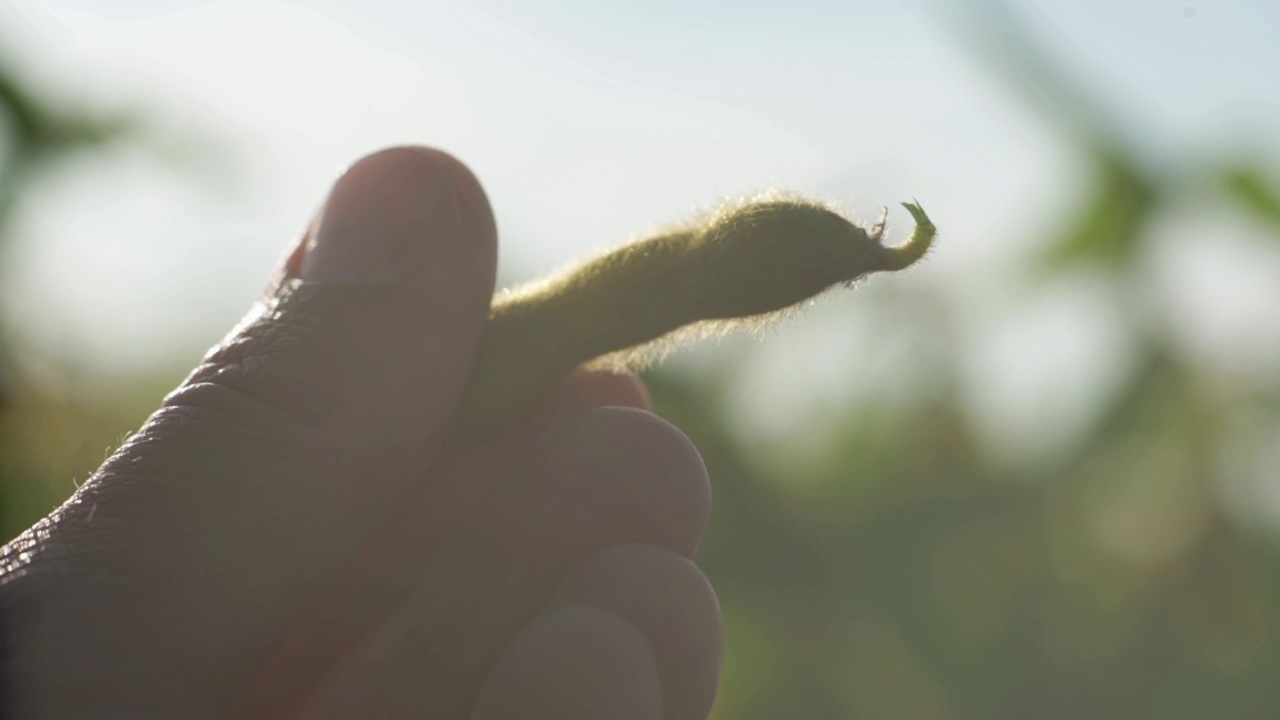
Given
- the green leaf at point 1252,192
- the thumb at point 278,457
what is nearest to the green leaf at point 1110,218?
the green leaf at point 1252,192

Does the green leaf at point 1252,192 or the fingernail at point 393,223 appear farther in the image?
the green leaf at point 1252,192

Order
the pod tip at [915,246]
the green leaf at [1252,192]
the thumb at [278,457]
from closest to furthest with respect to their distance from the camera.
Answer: the thumb at [278,457] → the pod tip at [915,246] → the green leaf at [1252,192]

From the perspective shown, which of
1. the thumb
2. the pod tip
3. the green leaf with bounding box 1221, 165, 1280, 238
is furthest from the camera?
the green leaf with bounding box 1221, 165, 1280, 238

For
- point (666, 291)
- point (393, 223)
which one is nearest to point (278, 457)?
point (393, 223)

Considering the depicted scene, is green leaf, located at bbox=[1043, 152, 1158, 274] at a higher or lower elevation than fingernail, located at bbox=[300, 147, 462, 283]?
lower

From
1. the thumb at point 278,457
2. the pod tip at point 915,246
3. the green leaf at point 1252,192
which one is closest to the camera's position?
the thumb at point 278,457

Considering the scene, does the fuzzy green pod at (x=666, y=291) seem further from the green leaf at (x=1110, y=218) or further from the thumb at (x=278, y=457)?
the green leaf at (x=1110, y=218)

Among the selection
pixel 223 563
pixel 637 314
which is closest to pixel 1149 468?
pixel 637 314

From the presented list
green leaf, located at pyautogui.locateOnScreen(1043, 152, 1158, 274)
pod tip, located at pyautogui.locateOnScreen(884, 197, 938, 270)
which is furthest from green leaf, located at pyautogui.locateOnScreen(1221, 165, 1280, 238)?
pod tip, located at pyautogui.locateOnScreen(884, 197, 938, 270)

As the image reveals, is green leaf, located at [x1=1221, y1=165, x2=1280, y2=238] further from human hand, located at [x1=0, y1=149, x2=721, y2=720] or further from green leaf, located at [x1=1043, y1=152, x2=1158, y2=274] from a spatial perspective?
human hand, located at [x1=0, y1=149, x2=721, y2=720]

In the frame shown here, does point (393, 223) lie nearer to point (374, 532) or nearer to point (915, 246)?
point (374, 532)
